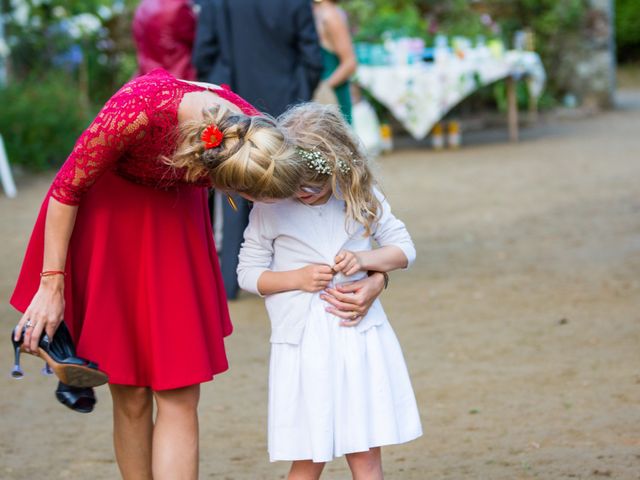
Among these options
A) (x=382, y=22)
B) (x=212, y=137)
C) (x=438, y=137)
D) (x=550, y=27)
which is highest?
(x=212, y=137)

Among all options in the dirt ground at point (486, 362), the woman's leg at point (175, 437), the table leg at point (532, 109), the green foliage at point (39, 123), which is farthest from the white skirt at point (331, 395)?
the table leg at point (532, 109)

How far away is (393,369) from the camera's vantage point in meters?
2.81

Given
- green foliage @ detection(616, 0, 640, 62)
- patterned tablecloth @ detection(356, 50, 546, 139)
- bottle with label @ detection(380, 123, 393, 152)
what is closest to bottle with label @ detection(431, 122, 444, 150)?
bottle with label @ detection(380, 123, 393, 152)

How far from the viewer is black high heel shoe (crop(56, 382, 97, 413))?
2744 mm

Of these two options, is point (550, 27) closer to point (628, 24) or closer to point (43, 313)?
point (628, 24)

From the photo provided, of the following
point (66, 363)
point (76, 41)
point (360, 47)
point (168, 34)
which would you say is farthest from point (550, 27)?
point (66, 363)

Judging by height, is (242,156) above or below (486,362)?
above

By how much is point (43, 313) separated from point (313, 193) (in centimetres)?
71

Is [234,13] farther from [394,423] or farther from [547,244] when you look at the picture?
[394,423]

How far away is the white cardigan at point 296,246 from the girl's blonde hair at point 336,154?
64 millimetres

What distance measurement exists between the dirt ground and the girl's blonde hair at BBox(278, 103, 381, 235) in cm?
118

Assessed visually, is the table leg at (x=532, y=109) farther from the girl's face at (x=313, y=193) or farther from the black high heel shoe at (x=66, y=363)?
the black high heel shoe at (x=66, y=363)

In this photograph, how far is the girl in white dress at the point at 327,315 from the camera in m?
2.72

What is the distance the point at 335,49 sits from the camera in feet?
21.8
